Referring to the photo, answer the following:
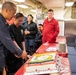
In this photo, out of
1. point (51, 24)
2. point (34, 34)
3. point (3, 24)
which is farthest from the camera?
point (34, 34)

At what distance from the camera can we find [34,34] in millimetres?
5246

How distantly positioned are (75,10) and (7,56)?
1371cm

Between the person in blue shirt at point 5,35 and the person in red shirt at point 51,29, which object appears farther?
the person in red shirt at point 51,29

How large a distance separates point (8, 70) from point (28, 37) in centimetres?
261

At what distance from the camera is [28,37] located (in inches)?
208

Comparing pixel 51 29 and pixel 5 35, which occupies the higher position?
pixel 5 35

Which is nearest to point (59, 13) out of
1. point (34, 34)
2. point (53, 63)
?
point (34, 34)

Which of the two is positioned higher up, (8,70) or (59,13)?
(59,13)

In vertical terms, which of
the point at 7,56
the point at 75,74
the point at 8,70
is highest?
the point at 7,56

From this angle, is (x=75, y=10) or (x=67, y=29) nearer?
(x=67, y=29)

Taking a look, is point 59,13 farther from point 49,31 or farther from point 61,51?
point 61,51

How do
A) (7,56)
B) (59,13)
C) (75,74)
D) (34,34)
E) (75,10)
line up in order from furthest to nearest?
(75,10) < (59,13) < (34,34) < (75,74) < (7,56)

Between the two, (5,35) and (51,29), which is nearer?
(5,35)

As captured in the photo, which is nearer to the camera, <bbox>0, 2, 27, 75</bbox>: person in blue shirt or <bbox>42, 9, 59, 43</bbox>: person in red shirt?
<bbox>0, 2, 27, 75</bbox>: person in blue shirt
